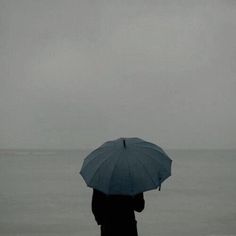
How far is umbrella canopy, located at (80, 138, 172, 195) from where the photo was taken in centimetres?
316

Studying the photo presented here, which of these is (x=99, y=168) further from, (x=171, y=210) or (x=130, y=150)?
(x=171, y=210)

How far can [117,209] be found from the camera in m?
3.27

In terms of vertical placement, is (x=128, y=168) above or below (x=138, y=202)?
above

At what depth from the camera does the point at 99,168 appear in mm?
3260

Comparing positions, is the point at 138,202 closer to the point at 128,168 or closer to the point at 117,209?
the point at 117,209

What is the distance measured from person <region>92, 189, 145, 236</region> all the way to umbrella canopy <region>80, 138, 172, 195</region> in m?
0.11

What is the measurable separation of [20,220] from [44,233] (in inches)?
130

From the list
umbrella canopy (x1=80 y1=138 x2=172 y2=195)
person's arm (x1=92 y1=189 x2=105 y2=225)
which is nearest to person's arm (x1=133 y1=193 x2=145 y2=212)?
umbrella canopy (x1=80 y1=138 x2=172 y2=195)

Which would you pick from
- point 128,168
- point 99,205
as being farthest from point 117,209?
point 128,168

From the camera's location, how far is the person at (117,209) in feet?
10.7

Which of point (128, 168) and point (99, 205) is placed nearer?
point (128, 168)

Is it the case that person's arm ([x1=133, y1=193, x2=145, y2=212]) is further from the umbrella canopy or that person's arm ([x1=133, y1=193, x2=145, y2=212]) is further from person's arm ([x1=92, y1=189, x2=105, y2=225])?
person's arm ([x1=92, y1=189, x2=105, y2=225])

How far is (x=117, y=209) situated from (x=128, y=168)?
319mm

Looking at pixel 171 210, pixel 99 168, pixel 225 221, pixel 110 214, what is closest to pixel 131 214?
pixel 110 214
